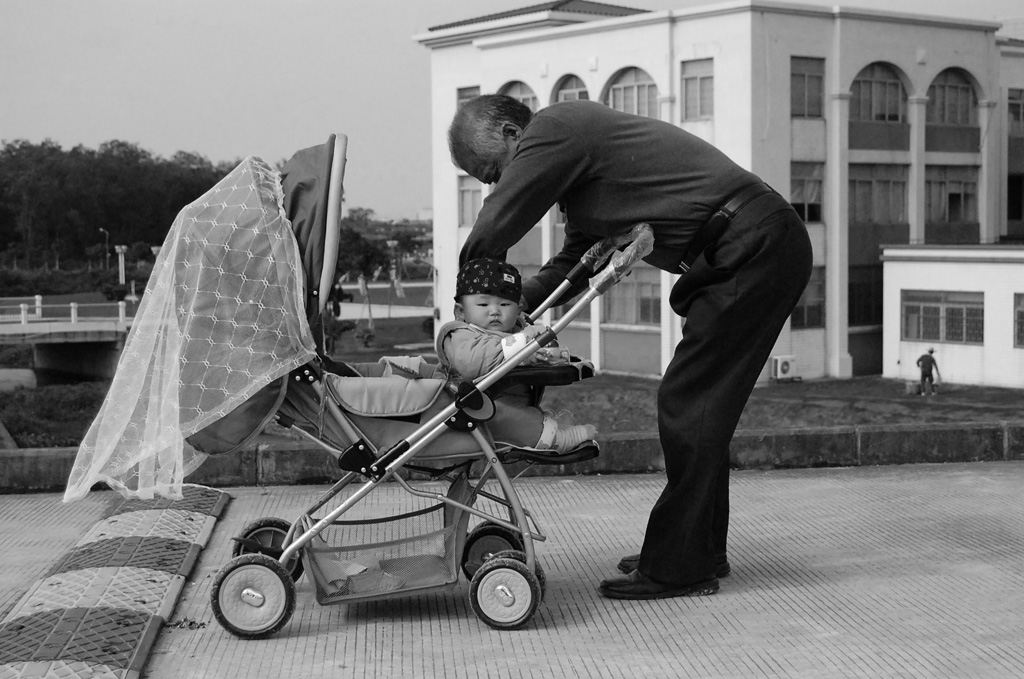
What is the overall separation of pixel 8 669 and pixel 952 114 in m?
46.9

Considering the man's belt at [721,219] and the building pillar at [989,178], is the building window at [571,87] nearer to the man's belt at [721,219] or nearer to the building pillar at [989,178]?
the building pillar at [989,178]

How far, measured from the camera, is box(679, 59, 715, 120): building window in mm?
42938

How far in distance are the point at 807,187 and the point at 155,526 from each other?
4015 cm

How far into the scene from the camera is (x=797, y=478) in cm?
731

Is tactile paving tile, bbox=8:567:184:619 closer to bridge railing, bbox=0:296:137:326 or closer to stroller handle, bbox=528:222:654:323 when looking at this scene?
stroller handle, bbox=528:222:654:323

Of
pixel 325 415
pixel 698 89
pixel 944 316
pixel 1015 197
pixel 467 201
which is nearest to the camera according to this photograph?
pixel 325 415

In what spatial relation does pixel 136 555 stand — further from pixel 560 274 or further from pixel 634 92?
pixel 634 92

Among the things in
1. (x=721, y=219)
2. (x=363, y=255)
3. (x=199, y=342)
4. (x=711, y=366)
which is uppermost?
(x=363, y=255)

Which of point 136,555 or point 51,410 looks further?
point 51,410

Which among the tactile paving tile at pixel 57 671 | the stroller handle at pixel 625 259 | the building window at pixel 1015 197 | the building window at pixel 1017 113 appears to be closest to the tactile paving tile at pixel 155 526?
the tactile paving tile at pixel 57 671

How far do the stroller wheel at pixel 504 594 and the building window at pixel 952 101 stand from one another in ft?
146

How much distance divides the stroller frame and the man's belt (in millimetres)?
269

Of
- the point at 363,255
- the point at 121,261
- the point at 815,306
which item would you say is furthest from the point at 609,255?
the point at 363,255

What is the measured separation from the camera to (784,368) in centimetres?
4303
